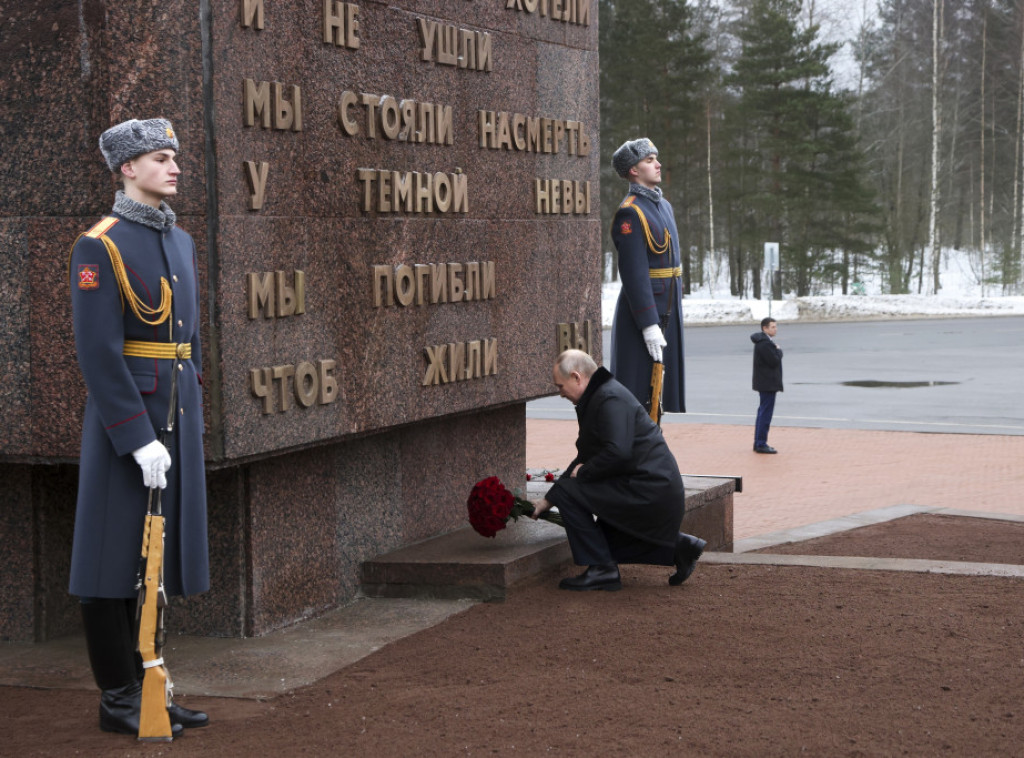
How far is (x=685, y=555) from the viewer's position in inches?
258

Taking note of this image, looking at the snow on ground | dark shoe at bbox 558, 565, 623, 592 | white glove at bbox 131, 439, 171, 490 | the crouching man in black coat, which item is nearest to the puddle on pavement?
the crouching man in black coat

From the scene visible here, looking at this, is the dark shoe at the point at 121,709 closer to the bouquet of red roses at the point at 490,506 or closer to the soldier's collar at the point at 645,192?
the bouquet of red roses at the point at 490,506

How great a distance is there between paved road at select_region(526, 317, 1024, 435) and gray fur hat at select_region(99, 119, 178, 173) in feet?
40.5

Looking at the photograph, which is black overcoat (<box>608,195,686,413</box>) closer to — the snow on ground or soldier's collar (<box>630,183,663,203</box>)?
soldier's collar (<box>630,183,663,203</box>)

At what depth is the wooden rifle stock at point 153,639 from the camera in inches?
177

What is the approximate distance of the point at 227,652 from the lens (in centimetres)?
567

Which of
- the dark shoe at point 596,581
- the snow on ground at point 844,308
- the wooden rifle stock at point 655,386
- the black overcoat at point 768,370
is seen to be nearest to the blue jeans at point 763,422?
the black overcoat at point 768,370

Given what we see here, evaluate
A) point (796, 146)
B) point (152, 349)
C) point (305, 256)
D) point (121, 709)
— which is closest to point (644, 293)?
point (305, 256)

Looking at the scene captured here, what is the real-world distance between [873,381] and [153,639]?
1786 cm

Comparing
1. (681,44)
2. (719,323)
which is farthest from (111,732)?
(681,44)

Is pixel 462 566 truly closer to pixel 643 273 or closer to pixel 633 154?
pixel 643 273

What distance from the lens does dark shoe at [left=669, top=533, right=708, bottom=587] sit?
653cm

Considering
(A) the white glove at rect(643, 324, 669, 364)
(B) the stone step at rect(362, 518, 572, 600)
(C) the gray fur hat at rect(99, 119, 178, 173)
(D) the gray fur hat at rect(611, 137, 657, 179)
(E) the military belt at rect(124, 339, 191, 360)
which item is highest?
(D) the gray fur hat at rect(611, 137, 657, 179)

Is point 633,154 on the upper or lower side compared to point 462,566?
upper
